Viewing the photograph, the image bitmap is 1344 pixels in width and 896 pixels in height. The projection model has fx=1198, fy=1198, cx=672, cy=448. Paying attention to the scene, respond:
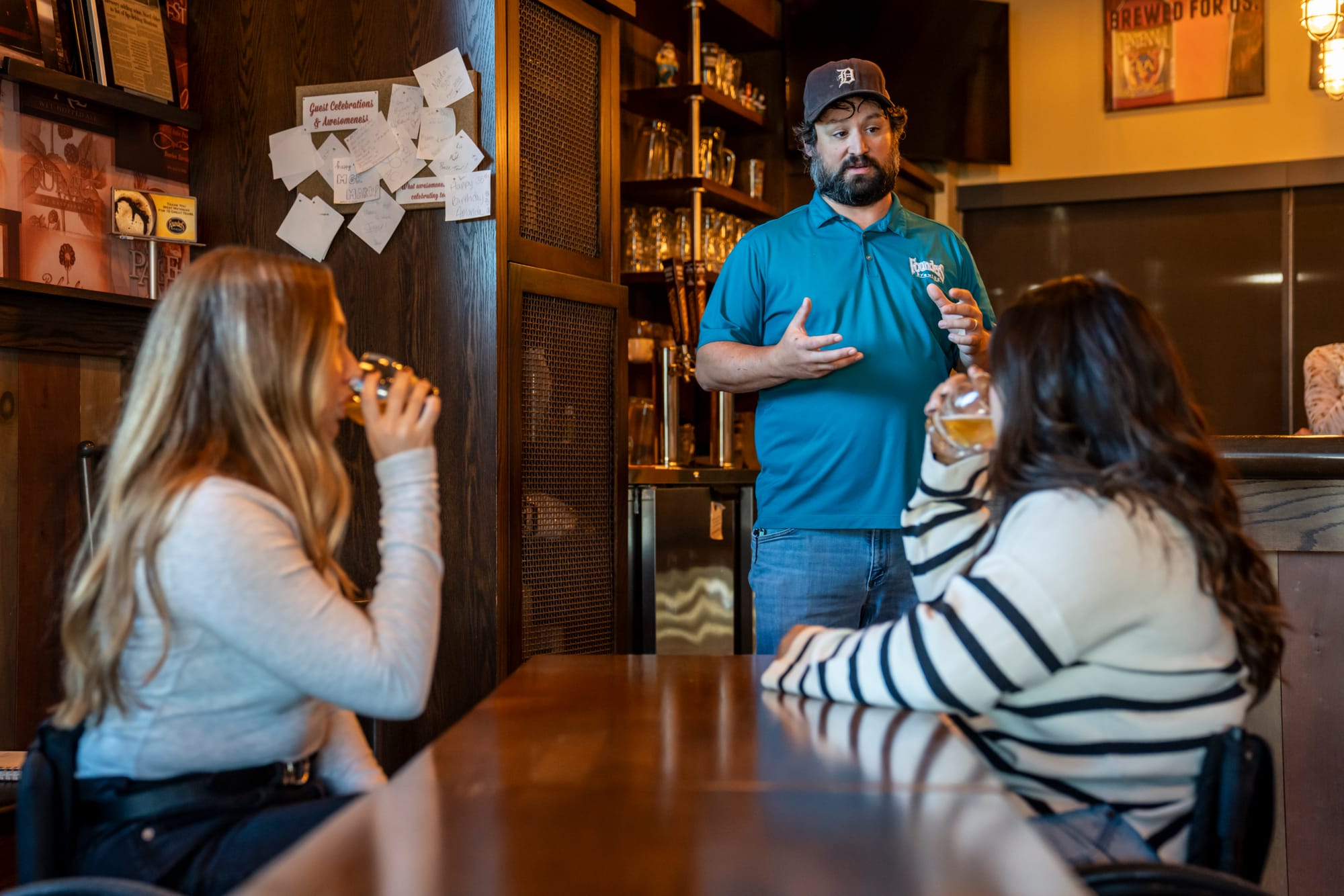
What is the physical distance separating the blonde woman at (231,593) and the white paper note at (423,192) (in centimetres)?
142

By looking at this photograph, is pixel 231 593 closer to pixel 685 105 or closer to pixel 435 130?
pixel 435 130

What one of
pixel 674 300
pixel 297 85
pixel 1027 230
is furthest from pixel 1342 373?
pixel 297 85

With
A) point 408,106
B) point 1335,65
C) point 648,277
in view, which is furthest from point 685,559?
point 1335,65

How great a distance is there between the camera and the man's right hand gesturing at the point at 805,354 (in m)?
2.12

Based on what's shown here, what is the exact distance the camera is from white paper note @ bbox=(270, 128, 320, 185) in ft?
9.52

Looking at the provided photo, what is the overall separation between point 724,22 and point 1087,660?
382 cm

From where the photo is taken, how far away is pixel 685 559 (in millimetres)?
3611

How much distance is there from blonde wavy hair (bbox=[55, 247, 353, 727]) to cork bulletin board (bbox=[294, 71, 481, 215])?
4.83ft

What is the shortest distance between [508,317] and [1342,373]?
2.55 metres

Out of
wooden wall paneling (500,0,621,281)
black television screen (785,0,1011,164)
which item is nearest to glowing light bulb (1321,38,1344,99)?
black television screen (785,0,1011,164)

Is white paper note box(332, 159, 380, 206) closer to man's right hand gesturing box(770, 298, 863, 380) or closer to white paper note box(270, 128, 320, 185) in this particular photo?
white paper note box(270, 128, 320, 185)

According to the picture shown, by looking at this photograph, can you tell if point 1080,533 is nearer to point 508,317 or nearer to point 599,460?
point 508,317

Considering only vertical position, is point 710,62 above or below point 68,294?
above

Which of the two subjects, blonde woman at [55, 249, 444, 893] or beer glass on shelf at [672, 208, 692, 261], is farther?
beer glass on shelf at [672, 208, 692, 261]
